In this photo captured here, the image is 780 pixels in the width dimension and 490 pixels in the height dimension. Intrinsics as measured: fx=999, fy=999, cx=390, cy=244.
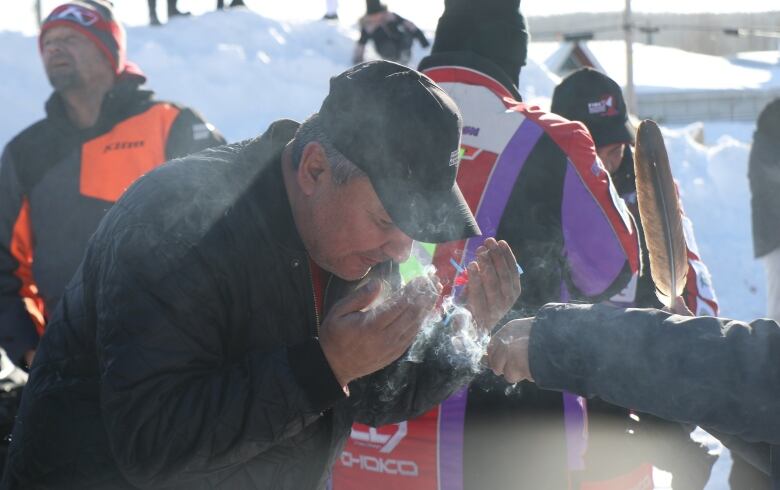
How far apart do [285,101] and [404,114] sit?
43.0ft

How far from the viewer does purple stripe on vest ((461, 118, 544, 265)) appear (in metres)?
2.81

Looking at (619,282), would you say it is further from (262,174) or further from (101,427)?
(101,427)

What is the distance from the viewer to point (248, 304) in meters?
1.99

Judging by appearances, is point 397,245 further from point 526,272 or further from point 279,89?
point 279,89

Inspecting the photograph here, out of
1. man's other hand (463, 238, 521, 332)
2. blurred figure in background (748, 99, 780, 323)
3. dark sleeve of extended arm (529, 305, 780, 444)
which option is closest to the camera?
dark sleeve of extended arm (529, 305, 780, 444)

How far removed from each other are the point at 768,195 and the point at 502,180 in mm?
2211

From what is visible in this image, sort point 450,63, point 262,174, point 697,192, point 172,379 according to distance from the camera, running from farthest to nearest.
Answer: point 697,192 → point 450,63 → point 262,174 → point 172,379

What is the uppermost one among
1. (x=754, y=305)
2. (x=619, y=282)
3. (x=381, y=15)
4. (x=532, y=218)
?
(x=532, y=218)

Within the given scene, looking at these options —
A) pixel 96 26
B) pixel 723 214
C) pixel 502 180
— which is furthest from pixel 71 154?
pixel 723 214

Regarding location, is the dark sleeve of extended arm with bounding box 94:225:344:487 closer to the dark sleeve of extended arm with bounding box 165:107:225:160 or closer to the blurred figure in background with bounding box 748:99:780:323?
the dark sleeve of extended arm with bounding box 165:107:225:160

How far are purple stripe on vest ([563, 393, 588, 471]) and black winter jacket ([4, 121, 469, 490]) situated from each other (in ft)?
2.87

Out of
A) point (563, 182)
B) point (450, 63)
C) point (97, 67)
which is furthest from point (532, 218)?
point (97, 67)

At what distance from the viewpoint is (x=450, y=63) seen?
10.0ft

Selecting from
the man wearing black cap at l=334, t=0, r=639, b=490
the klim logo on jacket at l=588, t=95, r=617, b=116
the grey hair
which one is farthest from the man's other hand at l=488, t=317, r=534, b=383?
the klim logo on jacket at l=588, t=95, r=617, b=116
